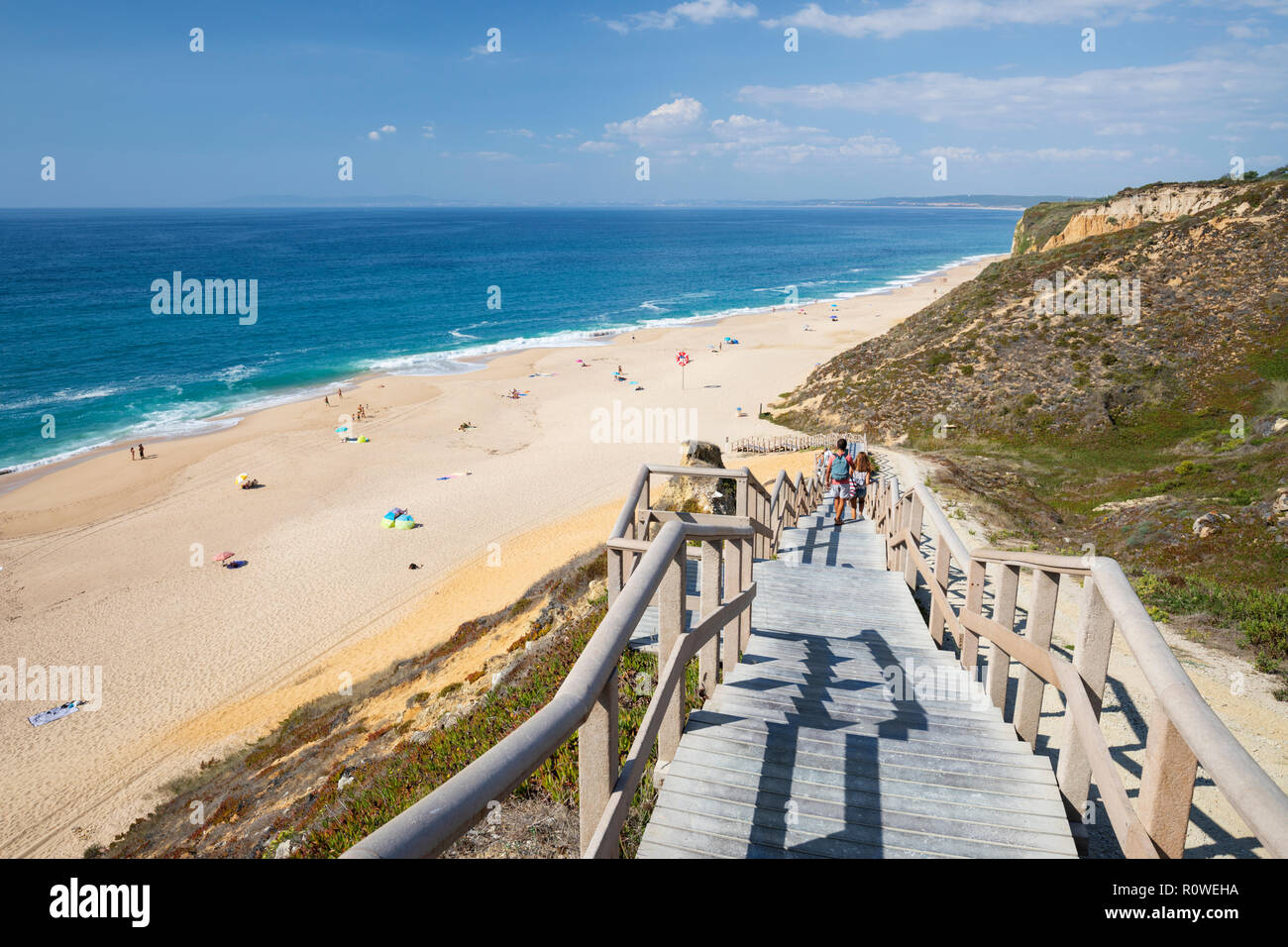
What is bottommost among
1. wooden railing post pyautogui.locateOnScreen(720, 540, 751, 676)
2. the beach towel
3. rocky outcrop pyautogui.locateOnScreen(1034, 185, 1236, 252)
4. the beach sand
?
the beach towel

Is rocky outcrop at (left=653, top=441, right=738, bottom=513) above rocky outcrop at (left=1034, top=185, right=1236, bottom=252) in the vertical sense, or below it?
below

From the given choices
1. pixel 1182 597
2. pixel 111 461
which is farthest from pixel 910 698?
pixel 111 461

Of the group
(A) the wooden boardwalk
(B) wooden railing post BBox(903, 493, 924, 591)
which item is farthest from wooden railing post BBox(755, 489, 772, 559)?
(A) the wooden boardwalk

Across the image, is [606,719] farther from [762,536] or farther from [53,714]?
[53,714]

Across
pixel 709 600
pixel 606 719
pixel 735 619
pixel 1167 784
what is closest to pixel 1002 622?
pixel 709 600

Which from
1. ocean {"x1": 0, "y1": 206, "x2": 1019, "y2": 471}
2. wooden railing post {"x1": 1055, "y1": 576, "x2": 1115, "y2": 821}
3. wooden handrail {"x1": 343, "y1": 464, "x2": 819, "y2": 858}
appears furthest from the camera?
ocean {"x1": 0, "y1": 206, "x2": 1019, "y2": 471}

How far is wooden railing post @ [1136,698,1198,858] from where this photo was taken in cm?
225

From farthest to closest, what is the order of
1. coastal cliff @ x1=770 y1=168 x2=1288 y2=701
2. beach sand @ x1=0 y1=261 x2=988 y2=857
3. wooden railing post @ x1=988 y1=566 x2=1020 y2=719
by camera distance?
beach sand @ x1=0 y1=261 x2=988 y2=857 → coastal cliff @ x1=770 y1=168 x2=1288 y2=701 → wooden railing post @ x1=988 y1=566 x2=1020 y2=719

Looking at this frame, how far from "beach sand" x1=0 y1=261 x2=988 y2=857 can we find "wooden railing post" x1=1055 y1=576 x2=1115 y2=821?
12.3 meters

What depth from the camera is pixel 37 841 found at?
10438 mm

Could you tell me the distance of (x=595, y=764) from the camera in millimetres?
2383

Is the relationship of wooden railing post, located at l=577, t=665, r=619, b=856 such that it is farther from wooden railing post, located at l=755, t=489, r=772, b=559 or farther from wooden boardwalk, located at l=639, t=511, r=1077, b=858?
wooden railing post, located at l=755, t=489, r=772, b=559

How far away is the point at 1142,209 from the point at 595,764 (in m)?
43.2
